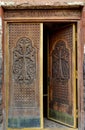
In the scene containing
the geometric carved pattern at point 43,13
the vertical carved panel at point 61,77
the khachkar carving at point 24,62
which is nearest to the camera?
the geometric carved pattern at point 43,13

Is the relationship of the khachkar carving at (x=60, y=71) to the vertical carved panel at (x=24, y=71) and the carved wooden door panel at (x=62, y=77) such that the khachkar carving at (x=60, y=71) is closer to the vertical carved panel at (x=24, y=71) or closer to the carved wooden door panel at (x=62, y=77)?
the carved wooden door panel at (x=62, y=77)

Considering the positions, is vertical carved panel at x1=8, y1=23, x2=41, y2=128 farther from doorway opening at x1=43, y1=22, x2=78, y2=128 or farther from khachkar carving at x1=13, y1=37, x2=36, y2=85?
doorway opening at x1=43, y1=22, x2=78, y2=128

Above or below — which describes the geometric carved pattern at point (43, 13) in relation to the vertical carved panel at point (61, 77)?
above

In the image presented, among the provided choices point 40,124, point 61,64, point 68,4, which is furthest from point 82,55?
point 40,124

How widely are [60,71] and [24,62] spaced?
0.83 metres

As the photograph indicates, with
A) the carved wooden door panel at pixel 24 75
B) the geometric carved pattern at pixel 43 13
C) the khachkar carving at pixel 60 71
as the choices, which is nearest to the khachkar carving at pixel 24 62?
the carved wooden door panel at pixel 24 75

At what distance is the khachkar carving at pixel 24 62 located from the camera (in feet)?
15.1

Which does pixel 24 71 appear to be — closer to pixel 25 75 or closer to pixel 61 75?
pixel 25 75

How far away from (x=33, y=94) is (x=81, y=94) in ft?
3.10

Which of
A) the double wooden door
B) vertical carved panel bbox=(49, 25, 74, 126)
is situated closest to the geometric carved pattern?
the double wooden door

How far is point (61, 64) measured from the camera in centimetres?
491

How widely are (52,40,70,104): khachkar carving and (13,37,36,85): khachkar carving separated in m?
0.64

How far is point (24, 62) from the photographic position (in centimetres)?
462

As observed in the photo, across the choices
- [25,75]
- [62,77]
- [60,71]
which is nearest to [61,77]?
[62,77]
